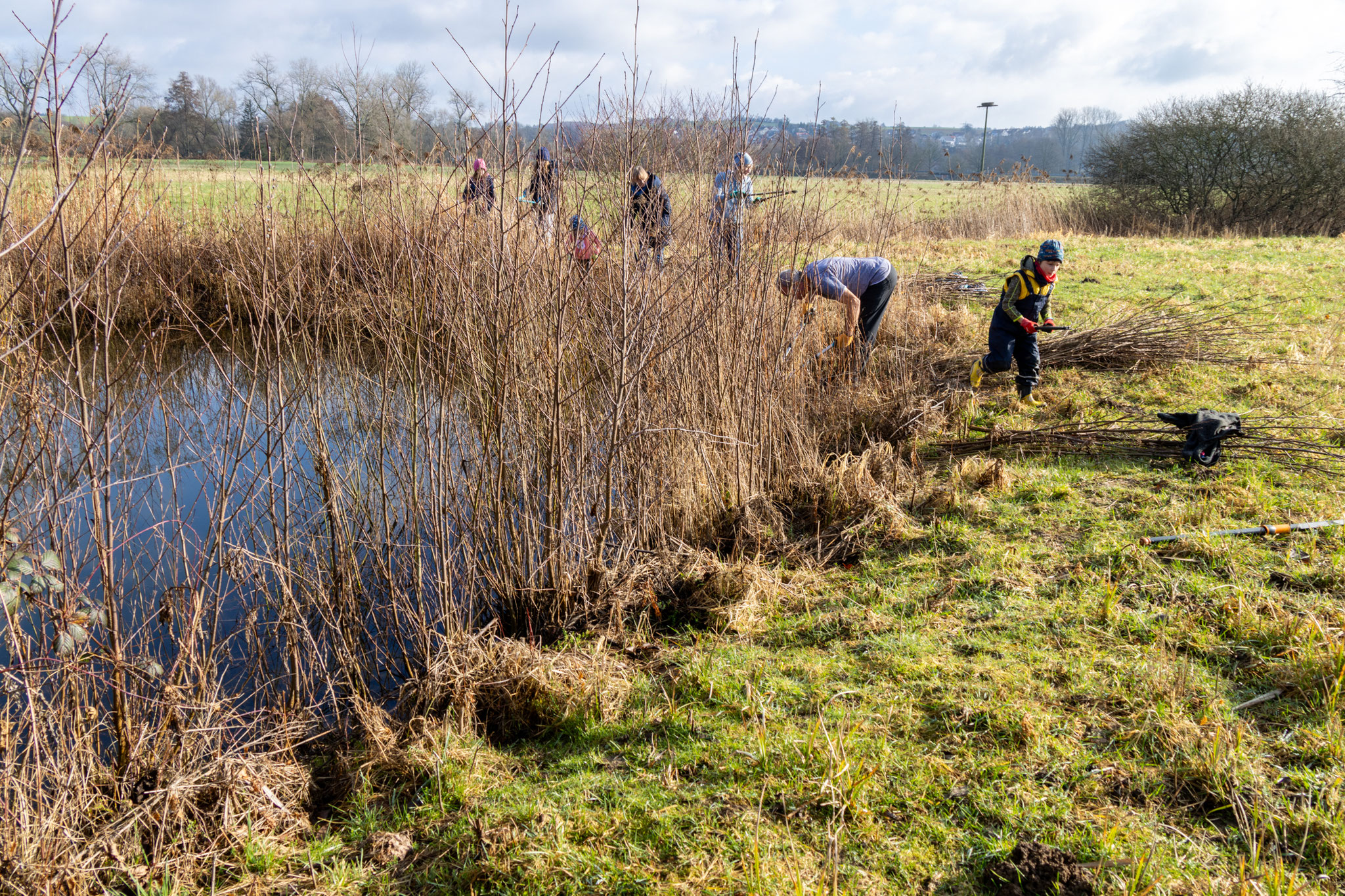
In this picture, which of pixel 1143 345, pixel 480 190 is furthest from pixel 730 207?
pixel 1143 345

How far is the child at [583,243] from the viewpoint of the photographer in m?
2.88

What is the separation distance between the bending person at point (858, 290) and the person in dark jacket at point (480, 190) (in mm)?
2165

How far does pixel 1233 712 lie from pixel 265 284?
10.4ft

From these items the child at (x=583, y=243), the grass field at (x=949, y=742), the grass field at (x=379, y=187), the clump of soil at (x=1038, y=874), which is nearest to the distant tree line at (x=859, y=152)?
the grass field at (x=379, y=187)

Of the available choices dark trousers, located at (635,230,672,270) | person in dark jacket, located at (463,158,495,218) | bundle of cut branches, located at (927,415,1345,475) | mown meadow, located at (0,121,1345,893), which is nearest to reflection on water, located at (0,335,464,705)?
mown meadow, located at (0,121,1345,893)

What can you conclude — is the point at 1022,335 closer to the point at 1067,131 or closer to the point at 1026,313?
the point at 1026,313

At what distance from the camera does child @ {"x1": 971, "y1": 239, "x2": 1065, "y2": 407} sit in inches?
206

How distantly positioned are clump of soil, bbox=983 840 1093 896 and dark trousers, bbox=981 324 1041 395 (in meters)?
3.97

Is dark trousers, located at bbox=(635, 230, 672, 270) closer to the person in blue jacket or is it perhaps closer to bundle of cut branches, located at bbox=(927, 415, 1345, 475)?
the person in blue jacket

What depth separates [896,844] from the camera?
6.50ft

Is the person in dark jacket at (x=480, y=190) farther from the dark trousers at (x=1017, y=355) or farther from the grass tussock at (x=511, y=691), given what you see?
the dark trousers at (x=1017, y=355)

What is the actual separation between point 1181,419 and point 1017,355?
132 cm

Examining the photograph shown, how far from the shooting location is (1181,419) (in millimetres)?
4227

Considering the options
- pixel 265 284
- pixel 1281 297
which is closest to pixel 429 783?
pixel 265 284
